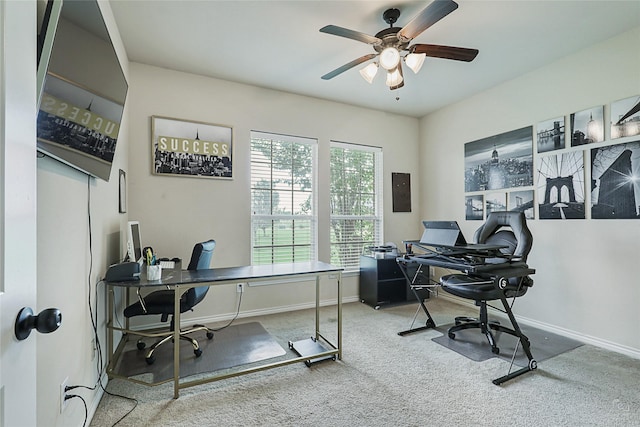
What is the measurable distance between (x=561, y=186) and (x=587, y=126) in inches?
23.8

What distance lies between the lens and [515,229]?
276cm

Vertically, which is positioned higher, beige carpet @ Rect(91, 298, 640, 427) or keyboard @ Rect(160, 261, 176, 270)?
keyboard @ Rect(160, 261, 176, 270)

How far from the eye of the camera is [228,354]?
256 centimetres

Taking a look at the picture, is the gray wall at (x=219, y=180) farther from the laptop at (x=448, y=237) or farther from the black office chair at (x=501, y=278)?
the black office chair at (x=501, y=278)

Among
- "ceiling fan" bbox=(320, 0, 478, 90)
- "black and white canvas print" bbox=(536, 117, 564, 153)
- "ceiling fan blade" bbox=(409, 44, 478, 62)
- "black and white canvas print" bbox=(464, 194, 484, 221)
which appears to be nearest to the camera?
"ceiling fan" bbox=(320, 0, 478, 90)

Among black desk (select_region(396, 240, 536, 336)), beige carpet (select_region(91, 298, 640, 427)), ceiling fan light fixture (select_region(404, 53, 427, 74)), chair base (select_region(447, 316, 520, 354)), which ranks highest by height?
ceiling fan light fixture (select_region(404, 53, 427, 74))

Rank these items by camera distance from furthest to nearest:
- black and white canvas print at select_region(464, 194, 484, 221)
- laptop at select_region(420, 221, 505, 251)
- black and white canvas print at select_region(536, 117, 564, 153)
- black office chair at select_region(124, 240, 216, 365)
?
black and white canvas print at select_region(464, 194, 484, 221) < black and white canvas print at select_region(536, 117, 564, 153) < laptop at select_region(420, 221, 505, 251) < black office chair at select_region(124, 240, 216, 365)

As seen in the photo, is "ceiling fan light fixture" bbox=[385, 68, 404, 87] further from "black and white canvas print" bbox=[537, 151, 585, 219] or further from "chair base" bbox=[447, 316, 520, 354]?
"chair base" bbox=[447, 316, 520, 354]

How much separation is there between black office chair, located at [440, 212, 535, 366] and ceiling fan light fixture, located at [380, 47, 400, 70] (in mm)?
1791

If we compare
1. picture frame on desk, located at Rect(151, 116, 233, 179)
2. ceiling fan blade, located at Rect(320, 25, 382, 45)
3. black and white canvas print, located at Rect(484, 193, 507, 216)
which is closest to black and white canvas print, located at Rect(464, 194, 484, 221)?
black and white canvas print, located at Rect(484, 193, 507, 216)

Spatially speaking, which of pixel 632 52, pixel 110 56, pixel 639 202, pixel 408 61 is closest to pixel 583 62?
pixel 632 52

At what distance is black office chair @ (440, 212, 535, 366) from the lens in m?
2.36

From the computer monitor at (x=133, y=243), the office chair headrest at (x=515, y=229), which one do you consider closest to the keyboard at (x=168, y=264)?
the computer monitor at (x=133, y=243)

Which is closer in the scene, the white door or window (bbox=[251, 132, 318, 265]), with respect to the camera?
the white door
